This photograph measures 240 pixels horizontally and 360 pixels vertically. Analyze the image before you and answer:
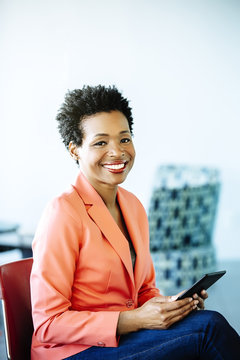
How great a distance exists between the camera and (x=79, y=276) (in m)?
1.24

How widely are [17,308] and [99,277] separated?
0.83 ft

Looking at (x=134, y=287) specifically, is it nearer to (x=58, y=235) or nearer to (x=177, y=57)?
(x=58, y=235)

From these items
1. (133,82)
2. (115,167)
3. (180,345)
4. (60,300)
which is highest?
(133,82)

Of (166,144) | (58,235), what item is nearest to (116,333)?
(58,235)

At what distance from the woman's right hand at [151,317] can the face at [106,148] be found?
41 cm

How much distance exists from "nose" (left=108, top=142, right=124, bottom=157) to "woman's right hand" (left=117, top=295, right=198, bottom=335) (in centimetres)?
45

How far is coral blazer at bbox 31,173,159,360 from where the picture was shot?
1152 mm

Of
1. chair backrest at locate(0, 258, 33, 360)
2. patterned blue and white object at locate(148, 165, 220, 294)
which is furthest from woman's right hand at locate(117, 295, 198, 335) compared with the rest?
patterned blue and white object at locate(148, 165, 220, 294)

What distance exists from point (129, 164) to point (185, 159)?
292 centimetres

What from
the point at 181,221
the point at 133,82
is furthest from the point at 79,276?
the point at 133,82

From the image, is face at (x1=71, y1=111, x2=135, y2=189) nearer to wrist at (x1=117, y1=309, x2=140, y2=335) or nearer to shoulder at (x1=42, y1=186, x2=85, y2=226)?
shoulder at (x1=42, y1=186, x2=85, y2=226)

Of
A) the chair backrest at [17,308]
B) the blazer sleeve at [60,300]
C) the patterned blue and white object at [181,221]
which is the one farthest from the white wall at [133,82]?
the blazer sleeve at [60,300]

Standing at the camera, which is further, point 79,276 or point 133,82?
point 133,82

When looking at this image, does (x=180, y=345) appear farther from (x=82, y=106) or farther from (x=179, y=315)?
(x=82, y=106)
